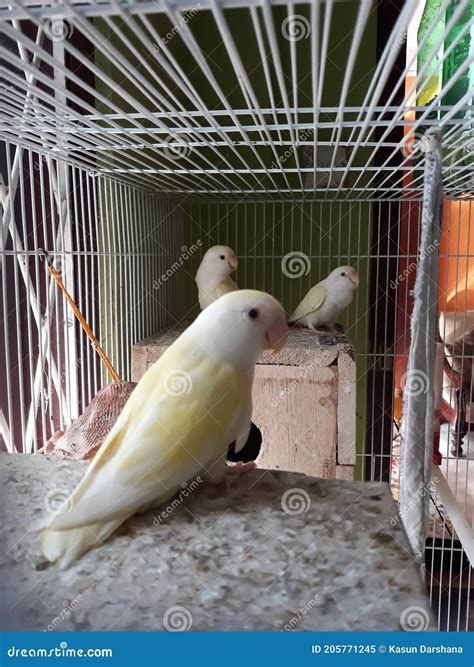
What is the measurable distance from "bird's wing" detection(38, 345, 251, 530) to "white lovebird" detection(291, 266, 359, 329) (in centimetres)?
82

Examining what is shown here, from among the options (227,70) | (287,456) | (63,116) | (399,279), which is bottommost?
(287,456)

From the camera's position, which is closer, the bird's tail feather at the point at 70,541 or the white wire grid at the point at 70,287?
the bird's tail feather at the point at 70,541

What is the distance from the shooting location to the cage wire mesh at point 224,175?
1.34 feet

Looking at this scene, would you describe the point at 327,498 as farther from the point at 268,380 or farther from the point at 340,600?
the point at 268,380

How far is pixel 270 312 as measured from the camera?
45cm

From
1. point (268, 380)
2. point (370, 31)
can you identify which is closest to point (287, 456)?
point (268, 380)

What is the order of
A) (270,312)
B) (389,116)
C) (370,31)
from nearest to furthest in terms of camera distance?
(270,312)
(389,116)
(370,31)

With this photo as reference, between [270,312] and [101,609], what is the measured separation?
24 centimetres

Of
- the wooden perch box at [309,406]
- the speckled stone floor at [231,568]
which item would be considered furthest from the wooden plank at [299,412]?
the speckled stone floor at [231,568]

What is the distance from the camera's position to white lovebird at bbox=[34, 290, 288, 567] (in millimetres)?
411

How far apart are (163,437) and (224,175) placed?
73cm

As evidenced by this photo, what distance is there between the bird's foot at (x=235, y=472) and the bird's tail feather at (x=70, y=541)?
13 centimetres

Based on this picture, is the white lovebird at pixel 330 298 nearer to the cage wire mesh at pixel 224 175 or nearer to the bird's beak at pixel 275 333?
the cage wire mesh at pixel 224 175

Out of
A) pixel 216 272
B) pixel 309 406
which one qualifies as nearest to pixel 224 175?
pixel 216 272
